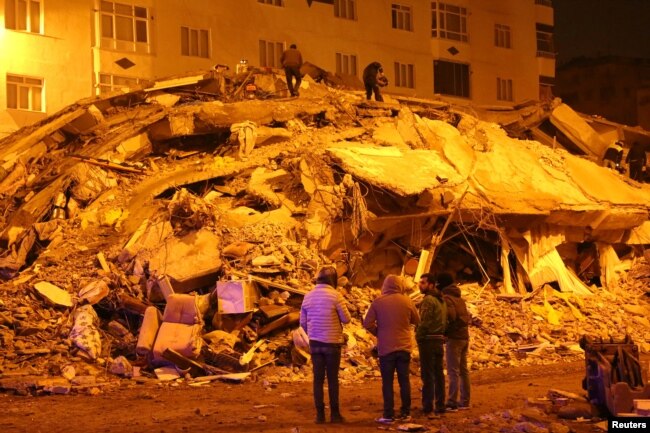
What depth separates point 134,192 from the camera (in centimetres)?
1850

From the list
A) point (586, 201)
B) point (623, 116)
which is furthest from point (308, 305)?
point (623, 116)

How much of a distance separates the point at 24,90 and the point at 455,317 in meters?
24.9

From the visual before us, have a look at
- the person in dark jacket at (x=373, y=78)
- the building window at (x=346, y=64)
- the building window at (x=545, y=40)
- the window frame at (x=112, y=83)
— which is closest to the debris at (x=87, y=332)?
the person in dark jacket at (x=373, y=78)

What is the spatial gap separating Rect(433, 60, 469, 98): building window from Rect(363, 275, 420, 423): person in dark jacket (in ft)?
110

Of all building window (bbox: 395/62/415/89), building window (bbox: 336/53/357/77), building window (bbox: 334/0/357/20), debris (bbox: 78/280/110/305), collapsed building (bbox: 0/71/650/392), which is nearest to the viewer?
collapsed building (bbox: 0/71/650/392)

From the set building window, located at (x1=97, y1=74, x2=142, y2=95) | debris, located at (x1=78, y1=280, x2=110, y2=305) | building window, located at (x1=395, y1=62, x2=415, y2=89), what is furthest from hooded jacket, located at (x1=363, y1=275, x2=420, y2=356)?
building window, located at (x1=395, y1=62, x2=415, y2=89)

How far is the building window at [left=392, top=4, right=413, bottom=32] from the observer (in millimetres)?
40969

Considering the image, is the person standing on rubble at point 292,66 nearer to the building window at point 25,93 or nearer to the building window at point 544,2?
the building window at point 25,93

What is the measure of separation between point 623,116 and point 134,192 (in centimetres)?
4620

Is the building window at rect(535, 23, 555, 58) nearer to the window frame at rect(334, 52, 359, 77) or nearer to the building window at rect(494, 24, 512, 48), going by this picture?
the building window at rect(494, 24, 512, 48)

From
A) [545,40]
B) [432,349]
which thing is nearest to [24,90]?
[432,349]

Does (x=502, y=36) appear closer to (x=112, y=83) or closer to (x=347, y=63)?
(x=347, y=63)

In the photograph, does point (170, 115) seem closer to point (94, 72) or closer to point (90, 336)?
point (90, 336)

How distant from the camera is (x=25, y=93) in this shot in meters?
30.7
